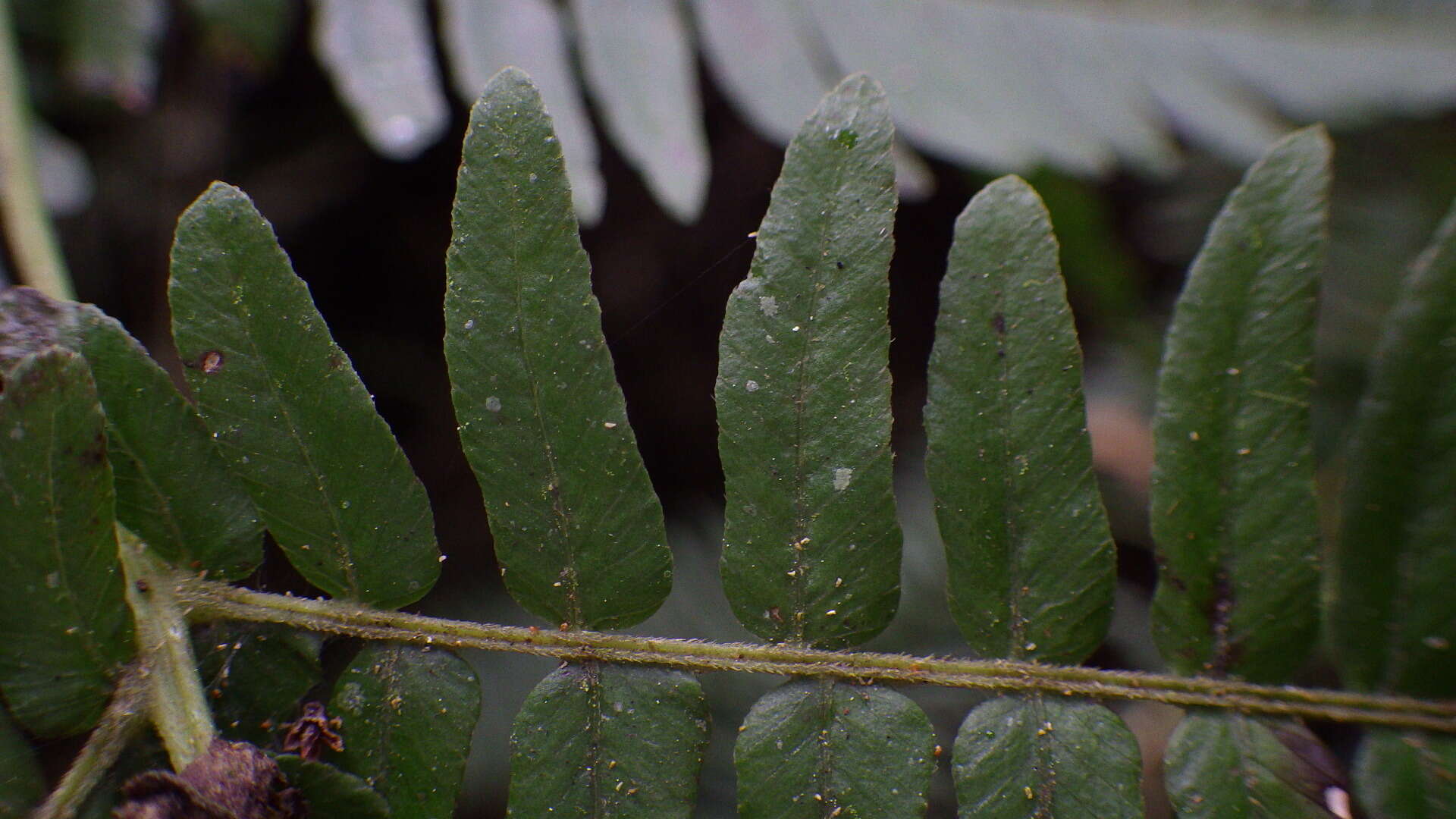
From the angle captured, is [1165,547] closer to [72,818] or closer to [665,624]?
[72,818]

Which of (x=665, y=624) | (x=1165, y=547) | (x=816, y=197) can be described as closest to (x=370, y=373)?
(x=665, y=624)

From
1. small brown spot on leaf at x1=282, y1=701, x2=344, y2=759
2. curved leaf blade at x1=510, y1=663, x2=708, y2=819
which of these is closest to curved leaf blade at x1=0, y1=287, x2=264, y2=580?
small brown spot on leaf at x1=282, y1=701, x2=344, y2=759

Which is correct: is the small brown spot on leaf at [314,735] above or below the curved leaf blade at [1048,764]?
above

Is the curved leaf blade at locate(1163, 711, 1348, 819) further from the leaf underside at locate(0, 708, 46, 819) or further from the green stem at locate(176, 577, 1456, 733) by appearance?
the leaf underside at locate(0, 708, 46, 819)

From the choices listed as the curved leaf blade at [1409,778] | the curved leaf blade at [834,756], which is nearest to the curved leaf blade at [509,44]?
the curved leaf blade at [834,756]

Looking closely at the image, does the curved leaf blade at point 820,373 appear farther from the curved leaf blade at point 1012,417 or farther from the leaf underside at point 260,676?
the leaf underside at point 260,676

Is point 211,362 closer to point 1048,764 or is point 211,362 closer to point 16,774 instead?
point 16,774

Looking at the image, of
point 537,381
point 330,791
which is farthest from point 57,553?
point 537,381
